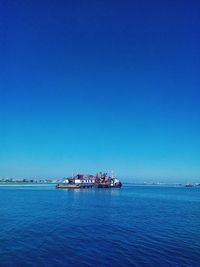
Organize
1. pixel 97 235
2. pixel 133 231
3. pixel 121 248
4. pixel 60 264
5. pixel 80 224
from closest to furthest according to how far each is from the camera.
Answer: pixel 60 264 → pixel 121 248 → pixel 97 235 → pixel 133 231 → pixel 80 224

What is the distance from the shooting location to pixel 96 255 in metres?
22.8

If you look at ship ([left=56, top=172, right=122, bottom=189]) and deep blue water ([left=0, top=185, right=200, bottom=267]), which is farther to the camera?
ship ([left=56, top=172, right=122, bottom=189])

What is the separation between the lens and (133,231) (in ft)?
108

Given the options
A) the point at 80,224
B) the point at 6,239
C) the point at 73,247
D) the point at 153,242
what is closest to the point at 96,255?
the point at 73,247

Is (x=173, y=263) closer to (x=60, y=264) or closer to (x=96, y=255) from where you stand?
(x=96, y=255)

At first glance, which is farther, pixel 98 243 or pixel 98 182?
pixel 98 182

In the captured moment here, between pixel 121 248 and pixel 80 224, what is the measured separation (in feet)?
44.4

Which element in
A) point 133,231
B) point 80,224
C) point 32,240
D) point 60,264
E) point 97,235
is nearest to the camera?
point 60,264

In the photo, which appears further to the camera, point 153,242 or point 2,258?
point 153,242

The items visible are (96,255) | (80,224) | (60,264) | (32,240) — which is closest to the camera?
(60,264)

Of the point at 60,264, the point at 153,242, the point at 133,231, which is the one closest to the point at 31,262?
the point at 60,264

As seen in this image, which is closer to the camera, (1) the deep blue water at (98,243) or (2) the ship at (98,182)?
(1) the deep blue water at (98,243)

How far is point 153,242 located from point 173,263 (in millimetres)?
6464

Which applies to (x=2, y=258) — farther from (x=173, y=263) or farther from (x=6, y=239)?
(x=173, y=263)
